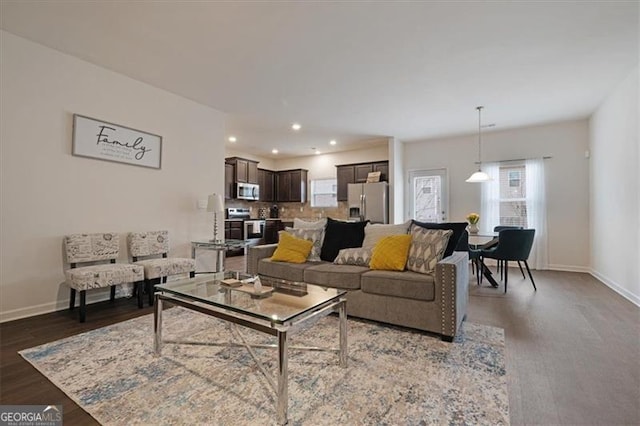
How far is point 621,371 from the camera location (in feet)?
6.73

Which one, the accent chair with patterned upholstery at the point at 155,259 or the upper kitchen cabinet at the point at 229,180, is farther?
the upper kitchen cabinet at the point at 229,180

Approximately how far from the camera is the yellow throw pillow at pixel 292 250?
11.6 feet

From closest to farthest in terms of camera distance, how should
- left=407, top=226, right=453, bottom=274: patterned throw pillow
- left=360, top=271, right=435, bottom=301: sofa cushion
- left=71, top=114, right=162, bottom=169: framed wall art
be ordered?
left=360, top=271, right=435, bottom=301: sofa cushion
left=407, top=226, right=453, bottom=274: patterned throw pillow
left=71, top=114, right=162, bottom=169: framed wall art

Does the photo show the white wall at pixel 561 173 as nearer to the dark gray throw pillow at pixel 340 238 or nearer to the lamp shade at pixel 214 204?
the dark gray throw pillow at pixel 340 238

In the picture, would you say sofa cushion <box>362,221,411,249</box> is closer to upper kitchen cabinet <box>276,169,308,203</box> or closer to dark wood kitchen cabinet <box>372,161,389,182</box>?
dark wood kitchen cabinet <box>372,161,389,182</box>

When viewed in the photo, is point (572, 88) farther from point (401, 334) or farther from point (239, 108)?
point (239, 108)

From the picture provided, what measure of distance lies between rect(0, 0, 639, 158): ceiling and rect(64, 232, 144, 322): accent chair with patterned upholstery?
78.3 inches

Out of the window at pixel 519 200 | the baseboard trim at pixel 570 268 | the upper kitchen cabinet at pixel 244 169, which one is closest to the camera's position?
the baseboard trim at pixel 570 268

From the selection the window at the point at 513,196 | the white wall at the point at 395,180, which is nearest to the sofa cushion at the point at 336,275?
the white wall at the point at 395,180

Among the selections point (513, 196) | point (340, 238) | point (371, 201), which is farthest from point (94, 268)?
point (513, 196)

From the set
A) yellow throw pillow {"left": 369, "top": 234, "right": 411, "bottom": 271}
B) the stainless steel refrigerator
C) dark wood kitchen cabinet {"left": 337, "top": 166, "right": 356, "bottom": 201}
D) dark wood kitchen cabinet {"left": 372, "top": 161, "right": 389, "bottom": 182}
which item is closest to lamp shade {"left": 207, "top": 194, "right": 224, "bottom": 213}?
yellow throw pillow {"left": 369, "top": 234, "right": 411, "bottom": 271}

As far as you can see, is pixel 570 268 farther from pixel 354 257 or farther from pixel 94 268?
pixel 94 268

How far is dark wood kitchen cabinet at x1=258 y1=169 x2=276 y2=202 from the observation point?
27.9 feet

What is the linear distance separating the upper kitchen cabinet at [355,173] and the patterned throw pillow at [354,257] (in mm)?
4087
